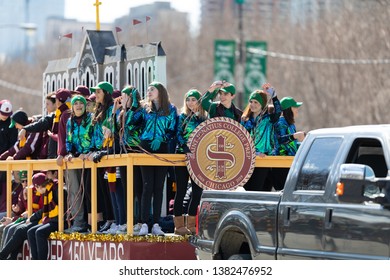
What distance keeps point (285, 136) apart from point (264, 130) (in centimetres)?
31

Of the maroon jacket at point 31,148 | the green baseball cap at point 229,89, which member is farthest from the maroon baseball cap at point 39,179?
the green baseball cap at point 229,89

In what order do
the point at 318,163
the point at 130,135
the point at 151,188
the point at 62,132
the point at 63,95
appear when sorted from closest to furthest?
the point at 318,163
the point at 151,188
the point at 130,135
the point at 62,132
the point at 63,95

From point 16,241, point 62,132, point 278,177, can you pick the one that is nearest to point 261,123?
point 278,177

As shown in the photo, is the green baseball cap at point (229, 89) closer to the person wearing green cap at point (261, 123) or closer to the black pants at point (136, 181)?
the person wearing green cap at point (261, 123)

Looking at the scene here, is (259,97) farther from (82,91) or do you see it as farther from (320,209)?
(320,209)

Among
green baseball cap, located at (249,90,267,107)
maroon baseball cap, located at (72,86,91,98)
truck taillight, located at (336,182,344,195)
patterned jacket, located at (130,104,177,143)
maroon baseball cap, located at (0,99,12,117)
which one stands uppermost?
maroon baseball cap, located at (72,86,91,98)

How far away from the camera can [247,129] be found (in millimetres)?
16156

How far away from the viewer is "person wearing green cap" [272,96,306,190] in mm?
16156

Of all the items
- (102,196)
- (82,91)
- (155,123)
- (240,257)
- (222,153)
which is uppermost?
(82,91)

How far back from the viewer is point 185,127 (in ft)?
51.4

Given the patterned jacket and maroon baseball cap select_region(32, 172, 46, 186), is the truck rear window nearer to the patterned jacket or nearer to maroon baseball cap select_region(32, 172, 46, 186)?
the patterned jacket

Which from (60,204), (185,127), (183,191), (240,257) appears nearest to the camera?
(240,257)

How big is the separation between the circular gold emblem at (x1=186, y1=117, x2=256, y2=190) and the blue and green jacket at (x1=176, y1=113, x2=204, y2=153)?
149 millimetres

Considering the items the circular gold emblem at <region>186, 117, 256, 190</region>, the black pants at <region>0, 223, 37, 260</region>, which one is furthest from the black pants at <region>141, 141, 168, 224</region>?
the black pants at <region>0, 223, 37, 260</region>
